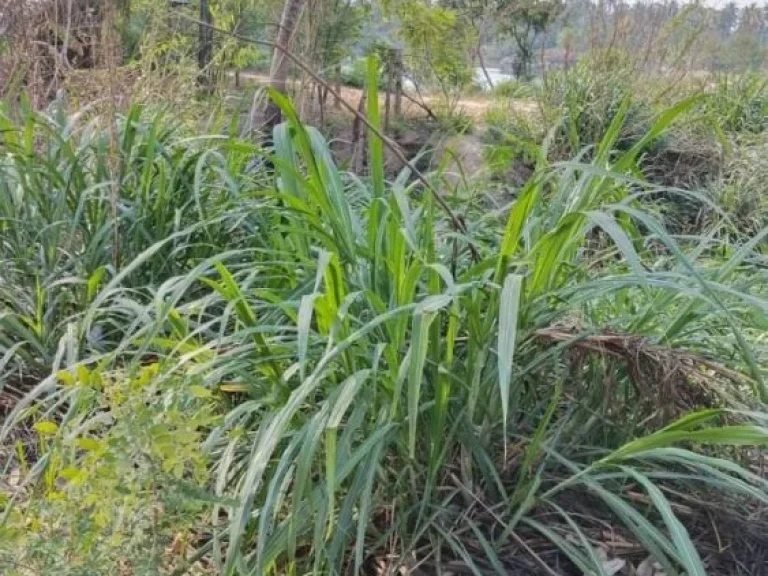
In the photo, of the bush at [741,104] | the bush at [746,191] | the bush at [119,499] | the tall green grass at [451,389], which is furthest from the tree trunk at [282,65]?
the bush at [741,104]

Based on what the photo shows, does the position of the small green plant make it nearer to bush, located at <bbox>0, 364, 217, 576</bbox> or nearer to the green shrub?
the green shrub

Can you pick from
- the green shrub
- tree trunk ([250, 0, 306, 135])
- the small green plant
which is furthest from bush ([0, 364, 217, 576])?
the green shrub

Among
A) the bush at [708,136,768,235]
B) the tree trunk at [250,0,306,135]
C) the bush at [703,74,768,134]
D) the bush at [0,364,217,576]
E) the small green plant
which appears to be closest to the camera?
the bush at [0,364,217,576]

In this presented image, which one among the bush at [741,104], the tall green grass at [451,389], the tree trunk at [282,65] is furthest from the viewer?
the bush at [741,104]

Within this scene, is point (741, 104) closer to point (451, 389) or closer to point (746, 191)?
point (746, 191)

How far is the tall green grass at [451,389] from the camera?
1.33m

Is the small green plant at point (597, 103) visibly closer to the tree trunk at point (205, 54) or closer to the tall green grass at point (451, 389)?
the tree trunk at point (205, 54)

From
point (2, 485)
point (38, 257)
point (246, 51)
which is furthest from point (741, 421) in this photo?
point (246, 51)

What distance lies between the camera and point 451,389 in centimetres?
154

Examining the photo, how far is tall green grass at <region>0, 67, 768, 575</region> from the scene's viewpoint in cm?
133

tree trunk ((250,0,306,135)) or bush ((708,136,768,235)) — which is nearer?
tree trunk ((250,0,306,135))

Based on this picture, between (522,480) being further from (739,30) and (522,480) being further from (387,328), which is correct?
(739,30)

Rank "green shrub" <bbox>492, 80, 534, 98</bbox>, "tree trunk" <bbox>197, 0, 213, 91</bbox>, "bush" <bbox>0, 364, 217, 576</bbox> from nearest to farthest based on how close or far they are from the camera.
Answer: "bush" <bbox>0, 364, 217, 576</bbox> < "tree trunk" <bbox>197, 0, 213, 91</bbox> < "green shrub" <bbox>492, 80, 534, 98</bbox>

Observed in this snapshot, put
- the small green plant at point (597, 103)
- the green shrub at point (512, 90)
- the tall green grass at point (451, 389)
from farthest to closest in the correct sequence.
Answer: the green shrub at point (512, 90)
the small green plant at point (597, 103)
the tall green grass at point (451, 389)
